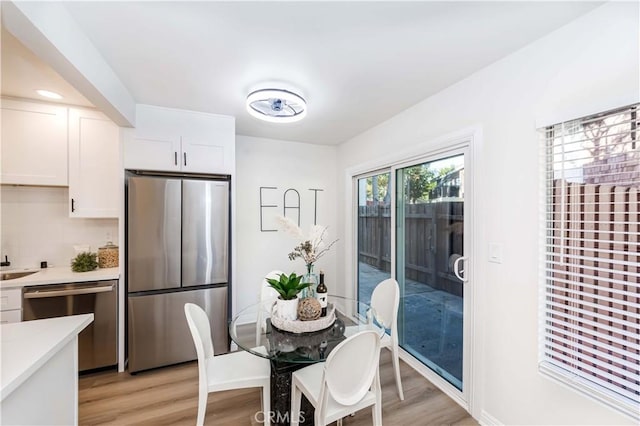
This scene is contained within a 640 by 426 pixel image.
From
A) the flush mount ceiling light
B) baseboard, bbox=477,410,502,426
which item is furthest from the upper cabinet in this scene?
baseboard, bbox=477,410,502,426

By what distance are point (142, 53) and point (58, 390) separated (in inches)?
76.4

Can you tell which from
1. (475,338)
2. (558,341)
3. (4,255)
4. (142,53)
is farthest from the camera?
(4,255)

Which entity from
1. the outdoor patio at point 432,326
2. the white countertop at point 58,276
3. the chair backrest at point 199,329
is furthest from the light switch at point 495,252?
the white countertop at point 58,276

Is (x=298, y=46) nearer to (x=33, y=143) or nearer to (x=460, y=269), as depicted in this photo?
(x=460, y=269)

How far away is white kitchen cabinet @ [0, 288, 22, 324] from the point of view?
7.24 ft

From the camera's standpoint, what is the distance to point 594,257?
4.54 feet

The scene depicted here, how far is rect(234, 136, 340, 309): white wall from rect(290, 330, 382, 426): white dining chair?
88.3 inches

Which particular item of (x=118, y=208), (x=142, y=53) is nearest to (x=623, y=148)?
(x=142, y=53)

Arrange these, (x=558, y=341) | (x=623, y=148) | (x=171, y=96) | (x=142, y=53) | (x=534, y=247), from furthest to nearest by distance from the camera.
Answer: (x=171, y=96)
(x=142, y=53)
(x=534, y=247)
(x=558, y=341)
(x=623, y=148)

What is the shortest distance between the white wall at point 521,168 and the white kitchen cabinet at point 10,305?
3614 mm

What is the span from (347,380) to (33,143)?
3327 millimetres

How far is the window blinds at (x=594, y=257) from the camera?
1.25 m

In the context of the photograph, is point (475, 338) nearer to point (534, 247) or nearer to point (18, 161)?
point (534, 247)

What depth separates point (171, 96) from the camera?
2.42 metres
